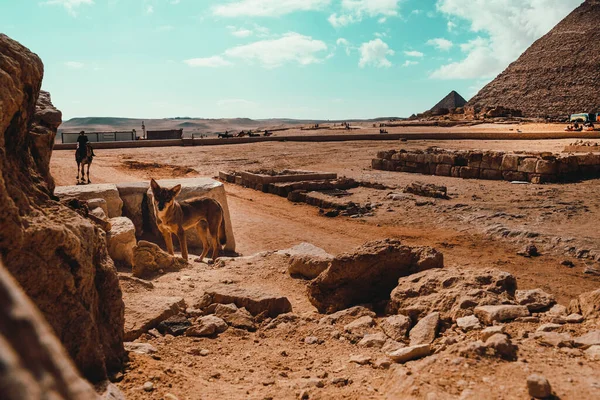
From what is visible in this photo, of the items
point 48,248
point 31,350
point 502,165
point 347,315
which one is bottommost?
point 347,315

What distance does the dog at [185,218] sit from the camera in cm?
821

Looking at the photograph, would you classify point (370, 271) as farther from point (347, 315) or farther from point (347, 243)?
point (347, 243)

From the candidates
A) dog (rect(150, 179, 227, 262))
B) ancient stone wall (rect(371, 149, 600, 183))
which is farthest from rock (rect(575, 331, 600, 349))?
ancient stone wall (rect(371, 149, 600, 183))

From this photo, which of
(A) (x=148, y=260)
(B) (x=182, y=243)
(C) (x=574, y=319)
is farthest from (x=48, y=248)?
(B) (x=182, y=243)

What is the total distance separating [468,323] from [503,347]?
0.77 m

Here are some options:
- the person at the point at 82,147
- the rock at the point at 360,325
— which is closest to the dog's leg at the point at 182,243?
the rock at the point at 360,325

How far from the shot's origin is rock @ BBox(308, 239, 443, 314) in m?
6.01

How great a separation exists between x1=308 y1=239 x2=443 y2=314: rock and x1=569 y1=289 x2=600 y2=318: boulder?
65.8 inches

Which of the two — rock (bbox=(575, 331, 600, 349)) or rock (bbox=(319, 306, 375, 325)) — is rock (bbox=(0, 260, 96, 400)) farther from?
rock (bbox=(319, 306, 375, 325))

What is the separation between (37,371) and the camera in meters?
0.81

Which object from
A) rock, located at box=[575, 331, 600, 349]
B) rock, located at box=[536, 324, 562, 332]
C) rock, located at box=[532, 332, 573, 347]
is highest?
rock, located at box=[575, 331, 600, 349]

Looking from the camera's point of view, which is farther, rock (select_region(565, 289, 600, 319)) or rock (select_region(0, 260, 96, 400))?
rock (select_region(565, 289, 600, 319))

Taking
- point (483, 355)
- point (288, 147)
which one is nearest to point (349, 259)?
point (483, 355)

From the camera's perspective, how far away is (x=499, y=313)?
14.2 ft
